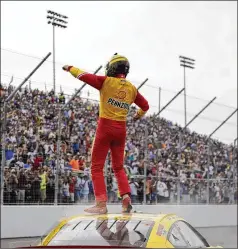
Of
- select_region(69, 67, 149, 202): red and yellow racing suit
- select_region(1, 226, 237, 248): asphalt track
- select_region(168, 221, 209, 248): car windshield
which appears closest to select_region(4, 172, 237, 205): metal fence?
select_region(1, 226, 237, 248): asphalt track

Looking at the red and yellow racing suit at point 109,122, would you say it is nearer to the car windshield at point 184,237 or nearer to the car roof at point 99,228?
the car windshield at point 184,237

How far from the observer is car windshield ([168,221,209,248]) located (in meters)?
5.28

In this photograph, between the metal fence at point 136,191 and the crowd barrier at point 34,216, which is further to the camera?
the metal fence at point 136,191

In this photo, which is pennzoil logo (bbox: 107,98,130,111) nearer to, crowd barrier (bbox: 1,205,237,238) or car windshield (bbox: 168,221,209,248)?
car windshield (bbox: 168,221,209,248)

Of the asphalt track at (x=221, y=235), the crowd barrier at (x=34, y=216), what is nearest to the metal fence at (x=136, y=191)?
the crowd barrier at (x=34, y=216)

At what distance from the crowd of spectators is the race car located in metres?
5.52

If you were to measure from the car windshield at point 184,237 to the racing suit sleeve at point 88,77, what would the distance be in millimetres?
2159

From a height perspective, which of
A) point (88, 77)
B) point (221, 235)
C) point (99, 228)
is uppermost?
point (88, 77)

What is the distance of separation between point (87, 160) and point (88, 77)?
5927 millimetres

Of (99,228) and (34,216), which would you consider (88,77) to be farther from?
(34,216)

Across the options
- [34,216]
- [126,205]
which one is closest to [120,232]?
[126,205]

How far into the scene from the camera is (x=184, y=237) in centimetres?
562

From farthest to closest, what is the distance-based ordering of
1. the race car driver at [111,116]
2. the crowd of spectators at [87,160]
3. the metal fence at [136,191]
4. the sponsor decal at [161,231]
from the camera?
the crowd of spectators at [87,160] → the metal fence at [136,191] → the race car driver at [111,116] → the sponsor decal at [161,231]

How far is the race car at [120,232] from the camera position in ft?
16.4
